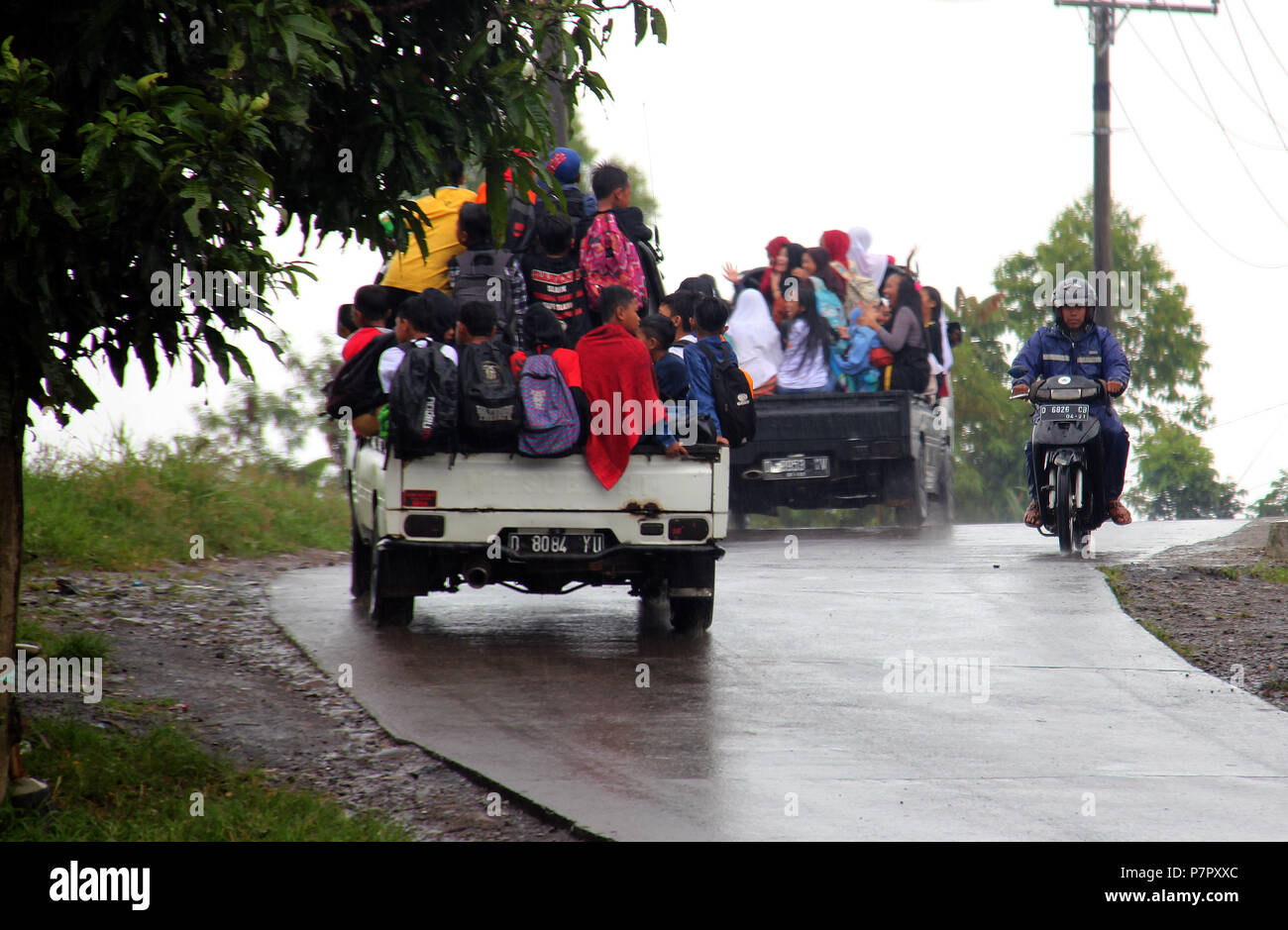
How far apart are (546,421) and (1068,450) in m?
5.82

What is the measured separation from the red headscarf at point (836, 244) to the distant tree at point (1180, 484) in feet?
77.3

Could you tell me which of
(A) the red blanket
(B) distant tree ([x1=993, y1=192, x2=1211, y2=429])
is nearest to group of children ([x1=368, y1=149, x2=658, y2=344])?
(A) the red blanket

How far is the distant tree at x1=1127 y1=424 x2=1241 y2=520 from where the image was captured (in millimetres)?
43500

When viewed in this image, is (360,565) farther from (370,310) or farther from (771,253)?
(771,253)

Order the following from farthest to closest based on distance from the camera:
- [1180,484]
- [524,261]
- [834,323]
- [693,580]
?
[1180,484] → [834,323] → [524,261] → [693,580]

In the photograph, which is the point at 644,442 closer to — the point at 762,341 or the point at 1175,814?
the point at 1175,814

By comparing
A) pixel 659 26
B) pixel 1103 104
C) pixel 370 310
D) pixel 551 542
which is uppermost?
pixel 1103 104

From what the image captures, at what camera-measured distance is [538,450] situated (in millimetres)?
9016

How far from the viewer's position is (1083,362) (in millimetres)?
13680

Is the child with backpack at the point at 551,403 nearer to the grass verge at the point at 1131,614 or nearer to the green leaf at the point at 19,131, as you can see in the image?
the grass verge at the point at 1131,614

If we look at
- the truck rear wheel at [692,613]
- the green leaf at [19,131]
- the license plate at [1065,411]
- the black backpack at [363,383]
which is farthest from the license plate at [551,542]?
the license plate at [1065,411]

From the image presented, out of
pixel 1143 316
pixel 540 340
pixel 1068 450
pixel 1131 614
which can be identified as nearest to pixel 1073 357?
pixel 1068 450
